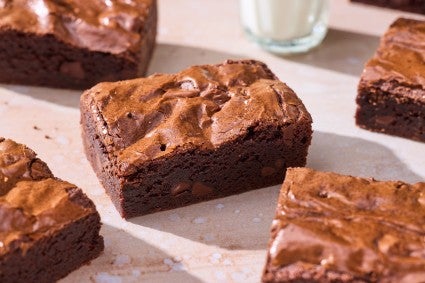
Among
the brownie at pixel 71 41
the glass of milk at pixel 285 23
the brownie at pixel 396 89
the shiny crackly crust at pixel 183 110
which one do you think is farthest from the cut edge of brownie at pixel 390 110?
the brownie at pixel 71 41

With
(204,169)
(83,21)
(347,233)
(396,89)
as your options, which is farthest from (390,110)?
(83,21)

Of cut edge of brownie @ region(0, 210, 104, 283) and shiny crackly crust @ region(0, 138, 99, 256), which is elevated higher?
shiny crackly crust @ region(0, 138, 99, 256)

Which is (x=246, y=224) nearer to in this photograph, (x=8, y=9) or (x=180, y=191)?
(x=180, y=191)

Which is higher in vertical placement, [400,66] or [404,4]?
[400,66]

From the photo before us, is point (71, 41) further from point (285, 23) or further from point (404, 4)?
point (404, 4)

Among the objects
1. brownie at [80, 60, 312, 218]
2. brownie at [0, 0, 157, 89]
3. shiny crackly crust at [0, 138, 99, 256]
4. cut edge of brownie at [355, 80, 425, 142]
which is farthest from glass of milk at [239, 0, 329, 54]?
shiny crackly crust at [0, 138, 99, 256]

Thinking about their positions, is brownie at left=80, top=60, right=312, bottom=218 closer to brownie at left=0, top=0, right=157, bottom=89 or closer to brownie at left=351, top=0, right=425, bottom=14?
brownie at left=0, top=0, right=157, bottom=89
